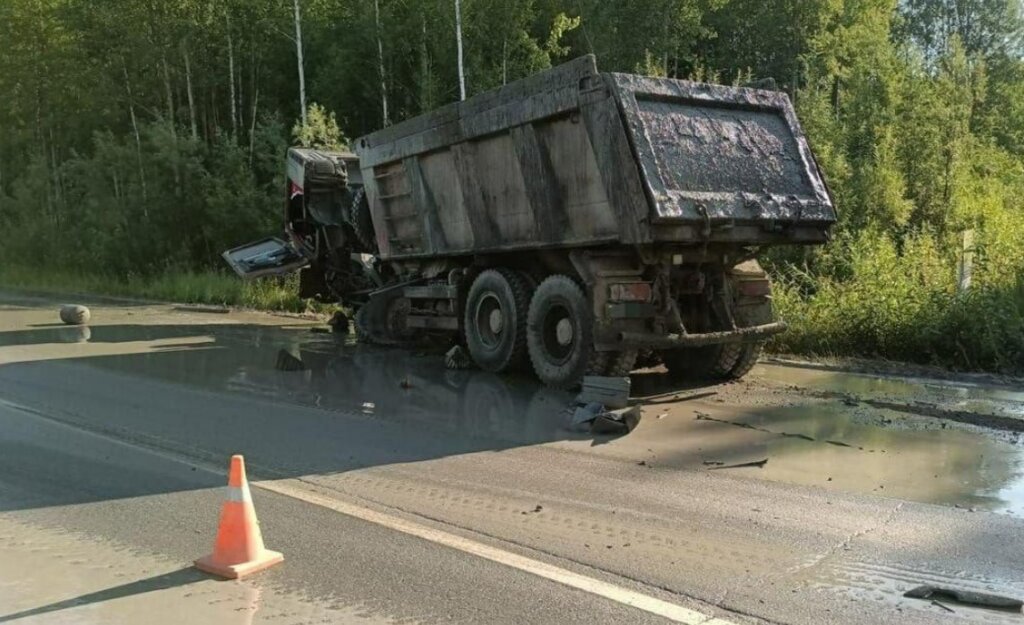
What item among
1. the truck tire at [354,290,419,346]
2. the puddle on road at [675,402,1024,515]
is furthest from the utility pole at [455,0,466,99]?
the puddle on road at [675,402,1024,515]

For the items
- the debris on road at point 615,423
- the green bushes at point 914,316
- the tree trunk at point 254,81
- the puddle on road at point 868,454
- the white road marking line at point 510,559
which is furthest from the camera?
the tree trunk at point 254,81

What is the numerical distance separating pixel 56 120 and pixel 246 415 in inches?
1320

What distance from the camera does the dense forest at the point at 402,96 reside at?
1811cm

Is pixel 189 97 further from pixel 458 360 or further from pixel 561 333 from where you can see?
pixel 561 333

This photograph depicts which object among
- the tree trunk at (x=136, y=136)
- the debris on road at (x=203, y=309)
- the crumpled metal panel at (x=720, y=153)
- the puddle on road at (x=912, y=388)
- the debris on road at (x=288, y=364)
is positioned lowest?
the puddle on road at (x=912, y=388)

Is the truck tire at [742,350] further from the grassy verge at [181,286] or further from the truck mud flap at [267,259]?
the grassy verge at [181,286]

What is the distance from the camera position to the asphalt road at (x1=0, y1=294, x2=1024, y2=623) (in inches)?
159

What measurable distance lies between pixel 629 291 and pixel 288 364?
4680 millimetres

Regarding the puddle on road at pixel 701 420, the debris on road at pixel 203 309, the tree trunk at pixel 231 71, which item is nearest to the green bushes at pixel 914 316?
the puddle on road at pixel 701 420

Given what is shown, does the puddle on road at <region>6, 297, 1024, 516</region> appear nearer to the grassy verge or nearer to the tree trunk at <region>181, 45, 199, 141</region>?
the grassy verge

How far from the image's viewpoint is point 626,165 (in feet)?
26.3

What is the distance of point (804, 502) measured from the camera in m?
5.39

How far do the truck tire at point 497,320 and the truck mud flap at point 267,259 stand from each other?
5263 millimetres

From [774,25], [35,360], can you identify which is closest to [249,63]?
[774,25]
